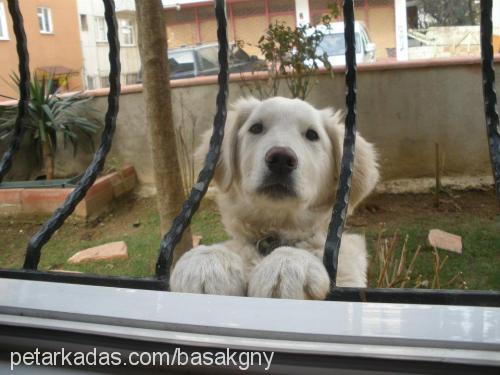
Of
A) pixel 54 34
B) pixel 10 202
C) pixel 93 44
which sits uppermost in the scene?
pixel 54 34

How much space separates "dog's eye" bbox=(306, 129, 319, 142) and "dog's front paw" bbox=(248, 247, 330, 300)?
1076mm

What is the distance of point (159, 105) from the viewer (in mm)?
3246

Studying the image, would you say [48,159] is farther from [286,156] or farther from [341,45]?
[341,45]

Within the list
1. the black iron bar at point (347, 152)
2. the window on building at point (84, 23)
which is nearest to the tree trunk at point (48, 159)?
the black iron bar at point (347, 152)

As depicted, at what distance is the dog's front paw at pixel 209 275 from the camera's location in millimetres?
1301

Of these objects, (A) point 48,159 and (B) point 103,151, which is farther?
(A) point 48,159

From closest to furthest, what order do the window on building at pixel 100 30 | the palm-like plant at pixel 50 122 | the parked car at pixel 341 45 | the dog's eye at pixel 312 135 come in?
1. the dog's eye at pixel 312 135
2. the palm-like plant at pixel 50 122
3. the parked car at pixel 341 45
4. the window on building at pixel 100 30

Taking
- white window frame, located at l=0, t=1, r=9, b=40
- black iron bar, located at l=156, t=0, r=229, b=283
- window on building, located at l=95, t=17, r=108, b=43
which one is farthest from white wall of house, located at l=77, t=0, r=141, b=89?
black iron bar, located at l=156, t=0, r=229, b=283

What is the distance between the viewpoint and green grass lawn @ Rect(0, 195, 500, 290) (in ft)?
13.6

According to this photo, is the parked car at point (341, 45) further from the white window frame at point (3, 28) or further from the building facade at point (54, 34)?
the white window frame at point (3, 28)

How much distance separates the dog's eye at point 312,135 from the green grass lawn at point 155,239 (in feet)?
4.59

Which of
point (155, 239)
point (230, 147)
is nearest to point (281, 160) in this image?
point (230, 147)

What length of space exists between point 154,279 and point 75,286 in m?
0.17

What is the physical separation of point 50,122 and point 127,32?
26.2 feet
